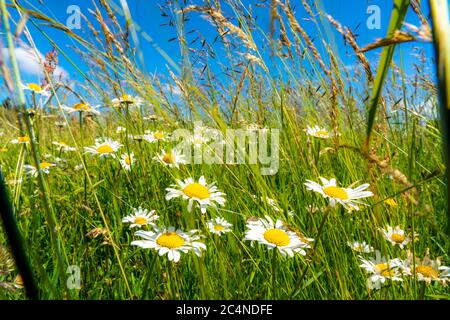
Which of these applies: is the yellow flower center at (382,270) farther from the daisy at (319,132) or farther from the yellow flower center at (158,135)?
the yellow flower center at (158,135)

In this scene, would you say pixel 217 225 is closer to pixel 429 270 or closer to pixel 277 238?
pixel 277 238

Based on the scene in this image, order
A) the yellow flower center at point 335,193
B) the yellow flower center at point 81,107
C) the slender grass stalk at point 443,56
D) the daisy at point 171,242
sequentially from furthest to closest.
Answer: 1. the yellow flower center at point 81,107
2. the yellow flower center at point 335,193
3. the daisy at point 171,242
4. the slender grass stalk at point 443,56

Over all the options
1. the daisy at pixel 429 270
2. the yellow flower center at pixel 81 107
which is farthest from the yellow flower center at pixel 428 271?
the yellow flower center at pixel 81 107

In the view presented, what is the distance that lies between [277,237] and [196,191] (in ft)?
0.86

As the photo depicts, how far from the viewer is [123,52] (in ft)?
3.84

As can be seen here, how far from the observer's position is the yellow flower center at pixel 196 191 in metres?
0.95

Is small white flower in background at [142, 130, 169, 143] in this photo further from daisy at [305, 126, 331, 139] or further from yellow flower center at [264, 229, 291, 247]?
yellow flower center at [264, 229, 291, 247]

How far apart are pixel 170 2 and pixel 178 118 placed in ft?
1.58

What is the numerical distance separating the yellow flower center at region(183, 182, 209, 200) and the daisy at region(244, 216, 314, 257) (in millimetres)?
175

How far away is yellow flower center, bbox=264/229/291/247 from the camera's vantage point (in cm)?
81

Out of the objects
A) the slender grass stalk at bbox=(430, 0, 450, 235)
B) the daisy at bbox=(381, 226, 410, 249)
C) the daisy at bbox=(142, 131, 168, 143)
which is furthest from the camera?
the daisy at bbox=(142, 131, 168, 143)

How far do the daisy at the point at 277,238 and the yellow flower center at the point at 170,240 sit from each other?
16 centimetres

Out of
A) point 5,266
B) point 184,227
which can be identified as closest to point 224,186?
point 184,227

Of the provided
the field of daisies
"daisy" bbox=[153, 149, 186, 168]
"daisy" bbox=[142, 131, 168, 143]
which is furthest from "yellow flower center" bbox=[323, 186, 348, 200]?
"daisy" bbox=[142, 131, 168, 143]
